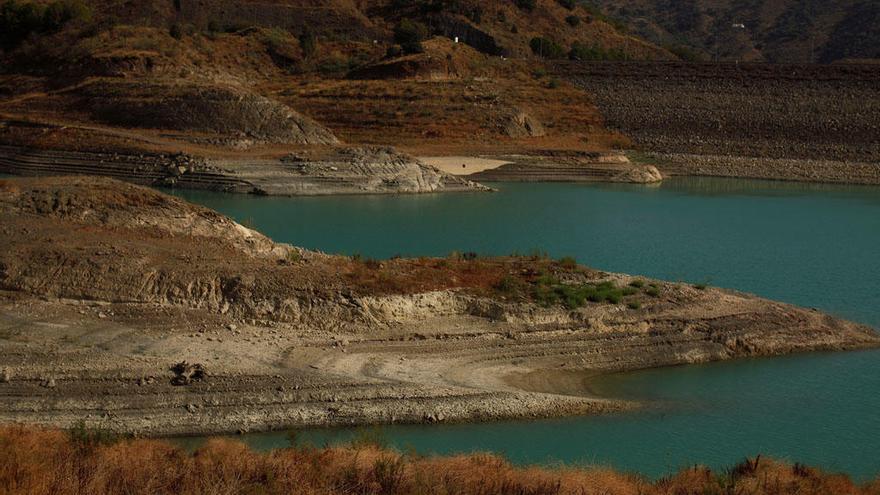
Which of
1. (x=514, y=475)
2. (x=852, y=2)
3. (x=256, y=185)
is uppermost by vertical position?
(x=852, y=2)

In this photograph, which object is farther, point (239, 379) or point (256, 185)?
point (256, 185)

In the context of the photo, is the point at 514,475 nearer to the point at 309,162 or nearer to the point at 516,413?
the point at 516,413

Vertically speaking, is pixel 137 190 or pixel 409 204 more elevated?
pixel 137 190

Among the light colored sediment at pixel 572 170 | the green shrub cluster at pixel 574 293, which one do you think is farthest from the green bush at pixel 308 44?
the green shrub cluster at pixel 574 293

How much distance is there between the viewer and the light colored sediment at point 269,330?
583 inches

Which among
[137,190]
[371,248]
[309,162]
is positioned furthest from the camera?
[309,162]

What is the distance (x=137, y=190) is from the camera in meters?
22.0

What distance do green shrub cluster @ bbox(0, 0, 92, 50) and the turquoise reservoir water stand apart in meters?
32.5

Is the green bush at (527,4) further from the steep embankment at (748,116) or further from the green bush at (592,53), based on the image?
the steep embankment at (748,116)

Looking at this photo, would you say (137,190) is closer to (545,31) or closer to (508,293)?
(508,293)

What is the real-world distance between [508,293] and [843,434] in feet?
A: 20.8

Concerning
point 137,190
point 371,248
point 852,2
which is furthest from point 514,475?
point 852,2

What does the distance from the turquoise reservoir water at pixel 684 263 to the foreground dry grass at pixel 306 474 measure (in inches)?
82.0

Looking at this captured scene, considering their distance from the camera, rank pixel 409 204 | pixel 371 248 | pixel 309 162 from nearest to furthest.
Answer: pixel 371 248 → pixel 409 204 → pixel 309 162
